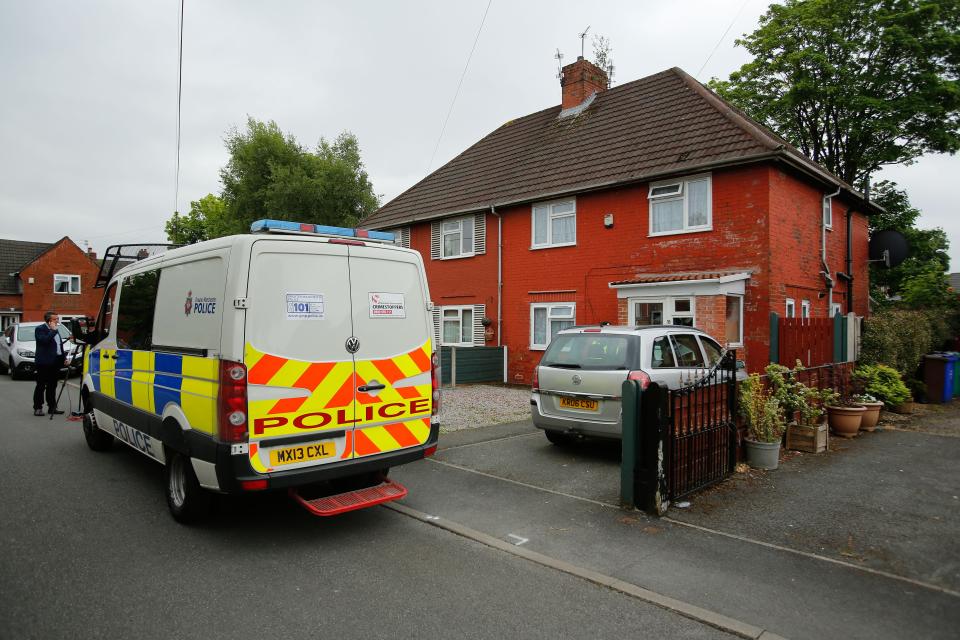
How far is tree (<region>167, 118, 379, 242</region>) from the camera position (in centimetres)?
3506

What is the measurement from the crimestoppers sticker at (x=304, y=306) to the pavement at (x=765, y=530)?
86.1 inches

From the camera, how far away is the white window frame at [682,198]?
13.2m

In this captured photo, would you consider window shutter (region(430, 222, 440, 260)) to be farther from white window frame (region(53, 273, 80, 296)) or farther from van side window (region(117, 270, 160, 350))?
white window frame (region(53, 273, 80, 296))

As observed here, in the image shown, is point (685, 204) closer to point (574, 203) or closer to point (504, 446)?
point (574, 203)

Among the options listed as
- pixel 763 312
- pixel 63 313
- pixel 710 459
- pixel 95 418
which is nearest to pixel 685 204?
pixel 763 312

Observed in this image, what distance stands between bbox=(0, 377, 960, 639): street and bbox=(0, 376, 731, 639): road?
2 centimetres

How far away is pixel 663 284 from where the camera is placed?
12984 mm

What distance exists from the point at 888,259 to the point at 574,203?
10.4m

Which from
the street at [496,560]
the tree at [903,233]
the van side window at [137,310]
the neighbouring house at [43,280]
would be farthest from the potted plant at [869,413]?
the neighbouring house at [43,280]

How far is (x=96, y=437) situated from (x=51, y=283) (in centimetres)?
4311

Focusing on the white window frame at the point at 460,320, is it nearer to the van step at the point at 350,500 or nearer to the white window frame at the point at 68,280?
the van step at the point at 350,500

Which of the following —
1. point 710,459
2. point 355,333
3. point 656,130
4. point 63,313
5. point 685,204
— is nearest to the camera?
point 355,333

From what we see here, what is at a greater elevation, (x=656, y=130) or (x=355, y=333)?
(x=656, y=130)

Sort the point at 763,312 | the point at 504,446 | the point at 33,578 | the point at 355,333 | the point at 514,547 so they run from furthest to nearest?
the point at 763,312 < the point at 504,446 < the point at 355,333 < the point at 514,547 < the point at 33,578
